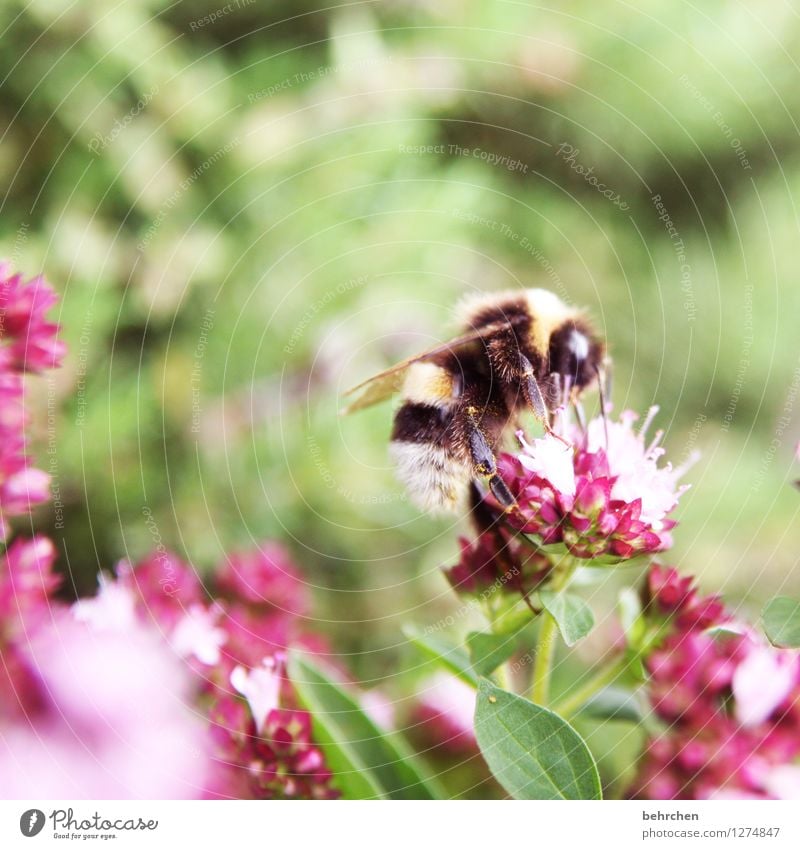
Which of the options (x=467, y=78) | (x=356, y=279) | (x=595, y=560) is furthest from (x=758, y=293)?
(x=595, y=560)

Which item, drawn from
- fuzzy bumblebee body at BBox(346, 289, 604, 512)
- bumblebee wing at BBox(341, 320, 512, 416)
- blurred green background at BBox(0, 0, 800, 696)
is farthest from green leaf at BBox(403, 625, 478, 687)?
blurred green background at BBox(0, 0, 800, 696)

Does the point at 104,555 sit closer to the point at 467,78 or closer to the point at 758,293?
the point at 467,78

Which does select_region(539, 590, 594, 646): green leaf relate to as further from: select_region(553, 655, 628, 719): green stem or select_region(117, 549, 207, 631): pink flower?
select_region(117, 549, 207, 631): pink flower

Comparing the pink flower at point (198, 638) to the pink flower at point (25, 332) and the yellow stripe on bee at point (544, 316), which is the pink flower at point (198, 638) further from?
the yellow stripe on bee at point (544, 316)

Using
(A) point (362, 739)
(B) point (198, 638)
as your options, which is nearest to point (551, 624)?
(A) point (362, 739)

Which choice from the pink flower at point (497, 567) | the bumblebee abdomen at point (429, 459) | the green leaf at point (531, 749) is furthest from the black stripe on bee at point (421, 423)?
the green leaf at point (531, 749)

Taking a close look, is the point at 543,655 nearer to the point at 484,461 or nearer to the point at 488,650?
the point at 488,650
